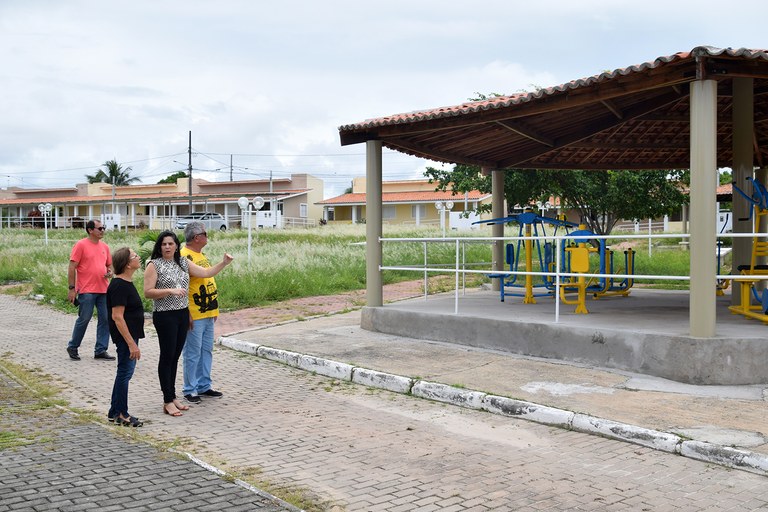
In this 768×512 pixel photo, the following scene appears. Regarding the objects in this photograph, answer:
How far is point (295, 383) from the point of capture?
8.53 metres

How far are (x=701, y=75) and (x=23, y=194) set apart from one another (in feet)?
261

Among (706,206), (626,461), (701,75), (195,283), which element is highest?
(701,75)

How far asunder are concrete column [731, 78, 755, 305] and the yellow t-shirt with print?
7.02m

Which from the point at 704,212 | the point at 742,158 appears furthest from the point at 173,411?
the point at 742,158

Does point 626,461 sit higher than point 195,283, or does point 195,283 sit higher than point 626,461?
point 195,283

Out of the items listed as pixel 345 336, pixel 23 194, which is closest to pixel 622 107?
pixel 345 336

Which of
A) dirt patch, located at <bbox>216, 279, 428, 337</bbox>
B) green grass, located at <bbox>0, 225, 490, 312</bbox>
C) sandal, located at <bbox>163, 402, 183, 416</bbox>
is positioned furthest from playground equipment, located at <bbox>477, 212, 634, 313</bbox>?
sandal, located at <bbox>163, 402, 183, 416</bbox>

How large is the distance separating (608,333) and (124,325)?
203 inches

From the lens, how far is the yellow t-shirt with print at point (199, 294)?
7.31 m

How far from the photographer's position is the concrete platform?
24.6 ft

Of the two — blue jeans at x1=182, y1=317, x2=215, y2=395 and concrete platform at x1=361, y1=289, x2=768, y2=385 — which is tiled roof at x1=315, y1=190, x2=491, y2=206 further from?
blue jeans at x1=182, y1=317, x2=215, y2=395

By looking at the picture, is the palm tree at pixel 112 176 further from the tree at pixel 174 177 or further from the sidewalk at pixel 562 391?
the sidewalk at pixel 562 391

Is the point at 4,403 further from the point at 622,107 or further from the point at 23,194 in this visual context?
the point at 23,194

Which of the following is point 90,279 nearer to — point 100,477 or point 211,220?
point 100,477
